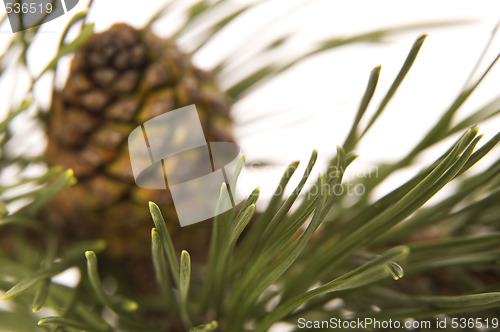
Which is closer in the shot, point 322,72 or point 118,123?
point 118,123

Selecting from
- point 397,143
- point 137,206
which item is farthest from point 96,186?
point 397,143

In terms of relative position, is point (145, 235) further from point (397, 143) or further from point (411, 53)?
point (397, 143)

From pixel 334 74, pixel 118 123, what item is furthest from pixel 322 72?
pixel 118 123

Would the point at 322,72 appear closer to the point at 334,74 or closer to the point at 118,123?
the point at 334,74
